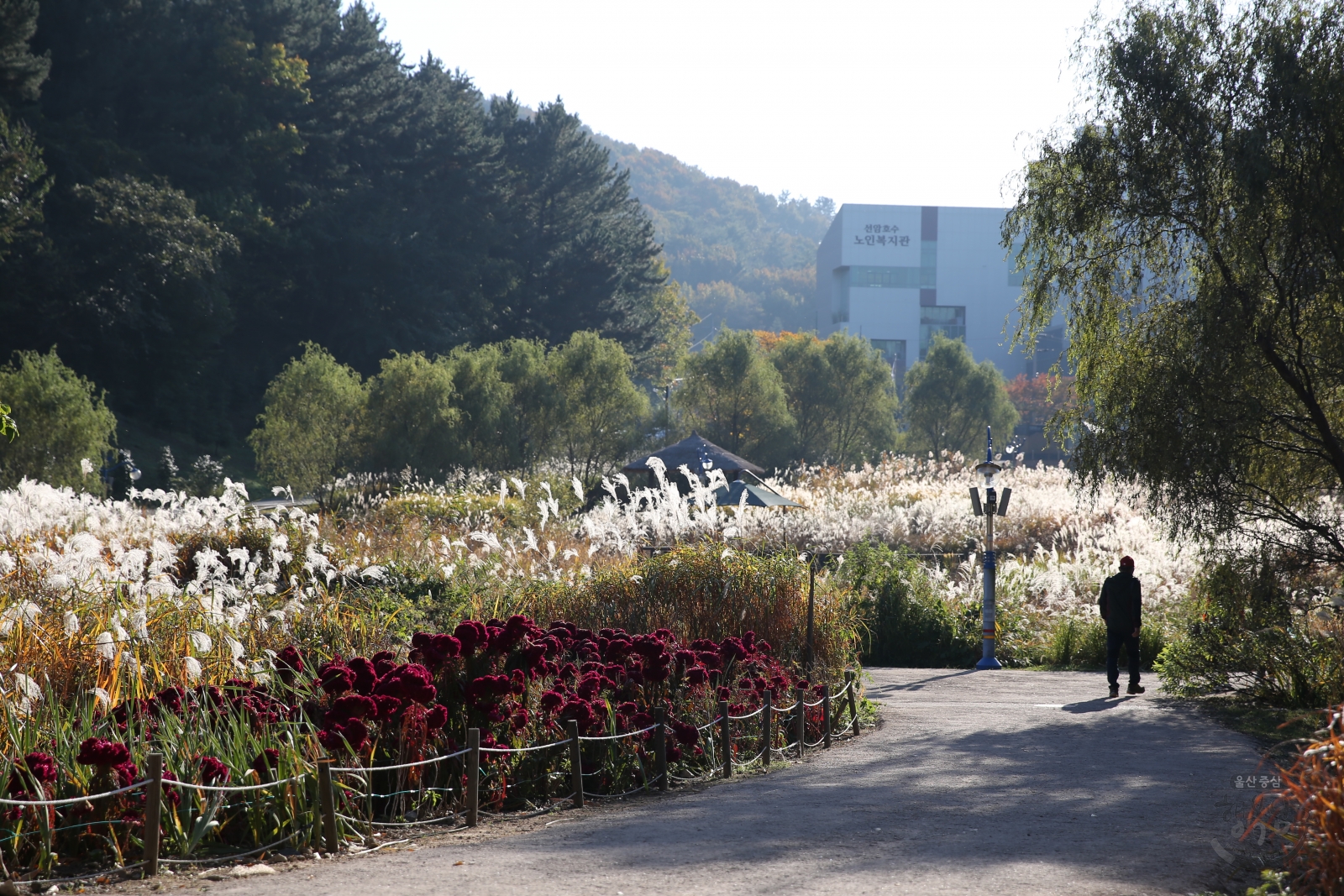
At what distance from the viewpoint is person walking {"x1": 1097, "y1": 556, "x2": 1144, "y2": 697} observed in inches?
453

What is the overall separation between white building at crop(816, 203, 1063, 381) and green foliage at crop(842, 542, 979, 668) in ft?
214

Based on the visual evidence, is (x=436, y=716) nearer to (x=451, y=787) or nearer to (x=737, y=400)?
(x=451, y=787)

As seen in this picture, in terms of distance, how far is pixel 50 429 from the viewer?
75.2 ft

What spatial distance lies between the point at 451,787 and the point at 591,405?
31.9 metres

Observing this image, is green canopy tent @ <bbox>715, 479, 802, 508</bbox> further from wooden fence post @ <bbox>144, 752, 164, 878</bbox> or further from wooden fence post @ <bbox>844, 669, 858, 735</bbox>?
wooden fence post @ <bbox>144, 752, 164, 878</bbox>

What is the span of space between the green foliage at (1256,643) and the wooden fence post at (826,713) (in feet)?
14.6

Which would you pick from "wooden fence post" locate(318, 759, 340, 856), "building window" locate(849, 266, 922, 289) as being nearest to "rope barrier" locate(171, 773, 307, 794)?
"wooden fence post" locate(318, 759, 340, 856)

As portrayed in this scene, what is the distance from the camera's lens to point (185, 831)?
183 inches

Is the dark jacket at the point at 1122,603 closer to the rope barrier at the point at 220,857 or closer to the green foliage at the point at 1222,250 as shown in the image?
the green foliage at the point at 1222,250

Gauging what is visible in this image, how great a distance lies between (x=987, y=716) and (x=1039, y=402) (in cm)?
6898

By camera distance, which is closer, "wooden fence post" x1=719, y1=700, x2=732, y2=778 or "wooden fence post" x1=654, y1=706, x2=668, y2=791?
"wooden fence post" x1=654, y1=706, x2=668, y2=791

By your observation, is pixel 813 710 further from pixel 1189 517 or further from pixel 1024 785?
pixel 1189 517

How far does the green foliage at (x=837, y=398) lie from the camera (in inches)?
1944

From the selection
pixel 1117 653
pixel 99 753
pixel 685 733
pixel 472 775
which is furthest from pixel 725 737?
pixel 1117 653
